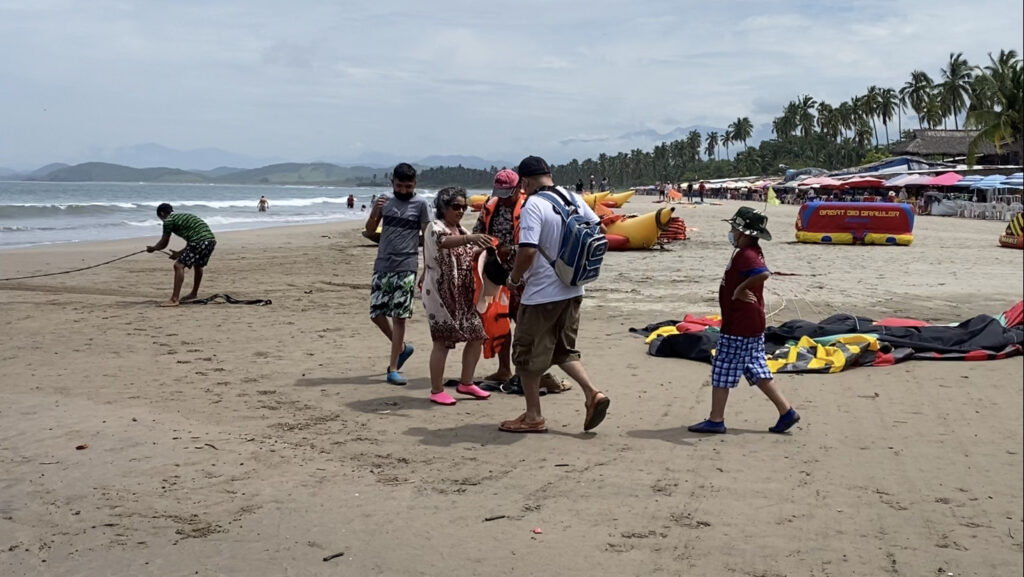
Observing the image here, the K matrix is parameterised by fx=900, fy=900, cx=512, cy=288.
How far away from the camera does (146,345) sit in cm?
863

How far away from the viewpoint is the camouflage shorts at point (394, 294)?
273 inches

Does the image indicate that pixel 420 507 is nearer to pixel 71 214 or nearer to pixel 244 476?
pixel 244 476

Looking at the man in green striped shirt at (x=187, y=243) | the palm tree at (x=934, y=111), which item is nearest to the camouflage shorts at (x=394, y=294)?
the man in green striped shirt at (x=187, y=243)

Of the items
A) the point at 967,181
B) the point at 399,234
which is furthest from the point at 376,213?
the point at 967,181

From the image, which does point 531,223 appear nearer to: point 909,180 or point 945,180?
point 945,180

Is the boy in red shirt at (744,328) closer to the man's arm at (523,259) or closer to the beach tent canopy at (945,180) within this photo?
the man's arm at (523,259)

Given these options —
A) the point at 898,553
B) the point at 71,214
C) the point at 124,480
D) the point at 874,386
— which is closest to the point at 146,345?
the point at 124,480

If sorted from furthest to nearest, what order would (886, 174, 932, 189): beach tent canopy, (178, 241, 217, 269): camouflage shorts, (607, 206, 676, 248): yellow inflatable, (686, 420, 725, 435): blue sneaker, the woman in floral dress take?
(886, 174, 932, 189): beach tent canopy, (607, 206, 676, 248): yellow inflatable, (178, 241, 217, 269): camouflage shorts, the woman in floral dress, (686, 420, 725, 435): blue sneaker

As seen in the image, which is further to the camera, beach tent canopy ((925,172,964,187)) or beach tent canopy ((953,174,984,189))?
beach tent canopy ((925,172,964,187))

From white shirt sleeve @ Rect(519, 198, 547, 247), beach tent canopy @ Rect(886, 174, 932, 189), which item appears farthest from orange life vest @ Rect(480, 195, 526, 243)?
beach tent canopy @ Rect(886, 174, 932, 189)

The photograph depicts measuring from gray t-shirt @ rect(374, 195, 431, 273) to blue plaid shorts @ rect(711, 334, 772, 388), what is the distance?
8.40 feet

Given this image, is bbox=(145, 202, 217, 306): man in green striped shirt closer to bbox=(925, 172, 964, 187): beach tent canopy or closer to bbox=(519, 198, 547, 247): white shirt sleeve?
bbox=(519, 198, 547, 247): white shirt sleeve

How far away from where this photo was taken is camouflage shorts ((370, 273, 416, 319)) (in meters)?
6.93

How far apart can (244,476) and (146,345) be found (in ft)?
14.3
